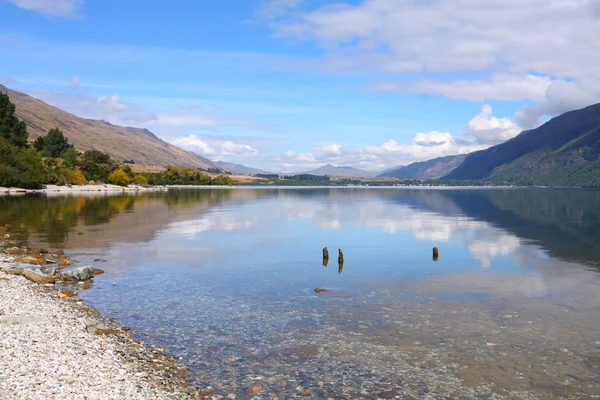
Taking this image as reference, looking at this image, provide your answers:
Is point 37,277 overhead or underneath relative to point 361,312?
overhead

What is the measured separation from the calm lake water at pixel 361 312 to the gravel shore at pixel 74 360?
1527 millimetres

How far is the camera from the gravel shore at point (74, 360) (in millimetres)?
16062

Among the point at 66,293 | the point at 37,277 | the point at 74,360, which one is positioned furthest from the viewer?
the point at 37,277

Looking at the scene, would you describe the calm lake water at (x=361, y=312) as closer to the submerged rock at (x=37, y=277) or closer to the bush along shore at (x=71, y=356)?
the bush along shore at (x=71, y=356)

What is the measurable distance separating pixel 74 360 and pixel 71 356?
1.87 ft

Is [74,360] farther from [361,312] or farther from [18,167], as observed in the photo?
[18,167]

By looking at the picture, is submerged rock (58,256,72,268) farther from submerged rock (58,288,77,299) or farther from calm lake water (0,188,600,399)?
submerged rock (58,288,77,299)

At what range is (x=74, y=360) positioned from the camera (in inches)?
741

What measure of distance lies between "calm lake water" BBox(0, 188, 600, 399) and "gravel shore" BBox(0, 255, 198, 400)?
5.01 ft

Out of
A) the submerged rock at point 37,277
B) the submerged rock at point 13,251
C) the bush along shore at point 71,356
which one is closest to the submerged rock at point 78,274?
the submerged rock at point 37,277

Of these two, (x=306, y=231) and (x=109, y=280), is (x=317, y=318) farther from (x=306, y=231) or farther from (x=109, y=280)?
(x=306, y=231)

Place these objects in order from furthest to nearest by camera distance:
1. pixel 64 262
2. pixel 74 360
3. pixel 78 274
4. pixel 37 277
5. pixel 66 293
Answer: pixel 64 262
pixel 78 274
pixel 37 277
pixel 66 293
pixel 74 360

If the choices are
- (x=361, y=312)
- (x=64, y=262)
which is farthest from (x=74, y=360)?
(x=64, y=262)

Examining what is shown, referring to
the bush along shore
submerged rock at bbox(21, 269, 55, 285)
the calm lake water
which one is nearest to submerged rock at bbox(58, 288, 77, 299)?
the bush along shore
